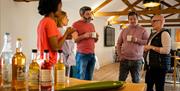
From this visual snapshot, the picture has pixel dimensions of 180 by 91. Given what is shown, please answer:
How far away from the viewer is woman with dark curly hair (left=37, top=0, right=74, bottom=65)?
1349 mm

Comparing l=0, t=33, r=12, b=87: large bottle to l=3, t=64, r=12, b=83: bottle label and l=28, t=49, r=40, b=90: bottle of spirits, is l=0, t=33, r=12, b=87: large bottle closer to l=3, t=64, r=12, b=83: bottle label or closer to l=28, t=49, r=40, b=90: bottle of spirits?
l=3, t=64, r=12, b=83: bottle label

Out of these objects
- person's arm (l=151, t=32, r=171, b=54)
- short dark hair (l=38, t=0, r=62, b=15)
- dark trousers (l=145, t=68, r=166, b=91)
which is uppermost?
short dark hair (l=38, t=0, r=62, b=15)

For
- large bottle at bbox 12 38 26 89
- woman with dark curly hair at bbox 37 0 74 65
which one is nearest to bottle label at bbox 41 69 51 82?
large bottle at bbox 12 38 26 89

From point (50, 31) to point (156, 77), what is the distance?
4.46 feet

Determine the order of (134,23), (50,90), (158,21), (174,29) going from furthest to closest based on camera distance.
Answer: (174,29), (134,23), (158,21), (50,90)

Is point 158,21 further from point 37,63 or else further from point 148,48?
point 37,63

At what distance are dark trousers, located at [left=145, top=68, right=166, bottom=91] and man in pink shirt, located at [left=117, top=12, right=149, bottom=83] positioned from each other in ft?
0.75

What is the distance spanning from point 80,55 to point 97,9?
376cm

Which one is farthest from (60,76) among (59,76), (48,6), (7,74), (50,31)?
(48,6)

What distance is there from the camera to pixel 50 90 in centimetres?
87

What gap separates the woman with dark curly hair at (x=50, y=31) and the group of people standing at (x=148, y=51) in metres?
1.11

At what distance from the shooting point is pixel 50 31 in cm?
136

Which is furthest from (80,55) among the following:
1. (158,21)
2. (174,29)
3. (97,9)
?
(174,29)

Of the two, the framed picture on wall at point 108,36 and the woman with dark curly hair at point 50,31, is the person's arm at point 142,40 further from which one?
the framed picture on wall at point 108,36
